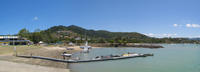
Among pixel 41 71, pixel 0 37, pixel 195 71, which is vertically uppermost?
pixel 0 37

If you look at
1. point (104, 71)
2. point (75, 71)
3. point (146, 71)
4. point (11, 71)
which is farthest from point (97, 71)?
point (11, 71)

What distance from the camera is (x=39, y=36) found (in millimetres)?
102625

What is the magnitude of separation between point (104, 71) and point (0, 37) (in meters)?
97.1

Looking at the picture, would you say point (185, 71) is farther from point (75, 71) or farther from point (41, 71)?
point (41, 71)

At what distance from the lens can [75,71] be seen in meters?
22.6

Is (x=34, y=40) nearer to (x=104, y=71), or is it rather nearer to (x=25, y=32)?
(x=25, y=32)

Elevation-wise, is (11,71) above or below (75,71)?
above

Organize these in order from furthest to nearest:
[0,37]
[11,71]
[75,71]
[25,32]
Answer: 1. [25,32]
2. [0,37]
3. [75,71]
4. [11,71]

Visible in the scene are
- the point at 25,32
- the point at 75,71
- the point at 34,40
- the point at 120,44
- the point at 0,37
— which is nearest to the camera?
the point at 75,71

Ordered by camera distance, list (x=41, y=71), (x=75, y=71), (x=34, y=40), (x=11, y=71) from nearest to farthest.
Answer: (x=11, y=71)
(x=41, y=71)
(x=75, y=71)
(x=34, y=40)

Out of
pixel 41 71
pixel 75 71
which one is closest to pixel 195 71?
pixel 75 71

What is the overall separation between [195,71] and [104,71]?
54.8 ft

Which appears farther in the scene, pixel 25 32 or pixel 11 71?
pixel 25 32

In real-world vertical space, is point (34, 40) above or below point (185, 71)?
above
